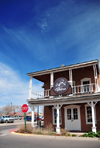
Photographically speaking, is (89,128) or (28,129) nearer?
(28,129)

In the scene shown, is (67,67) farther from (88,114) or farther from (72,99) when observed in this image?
(88,114)

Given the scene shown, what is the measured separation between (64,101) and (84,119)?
315 cm

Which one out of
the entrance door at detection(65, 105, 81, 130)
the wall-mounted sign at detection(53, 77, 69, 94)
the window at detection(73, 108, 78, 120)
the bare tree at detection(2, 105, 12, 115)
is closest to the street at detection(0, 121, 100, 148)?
the wall-mounted sign at detection(53, 77, 69, 94)

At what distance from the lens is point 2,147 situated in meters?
8.07

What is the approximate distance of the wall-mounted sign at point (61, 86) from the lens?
1452 centimetres

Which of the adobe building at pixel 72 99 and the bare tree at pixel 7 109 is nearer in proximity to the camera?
the adobe building at pixel 72 99

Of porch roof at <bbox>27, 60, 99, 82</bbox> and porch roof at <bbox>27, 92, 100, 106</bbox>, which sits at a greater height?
porch roof at <bbox>27, 60, 99, 82</bbox>

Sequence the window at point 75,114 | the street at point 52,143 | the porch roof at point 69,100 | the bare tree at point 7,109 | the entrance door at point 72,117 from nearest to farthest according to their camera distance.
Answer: the street at point 52,143 → the porch roof at point 69,100 → the entrance door at point 72,117 → the window at point 75,114 → the bare tree at point 7,109

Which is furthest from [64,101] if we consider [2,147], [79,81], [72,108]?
[2,147]

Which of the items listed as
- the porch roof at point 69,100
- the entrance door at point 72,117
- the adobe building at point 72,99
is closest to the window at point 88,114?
the adobe building at point 72,99

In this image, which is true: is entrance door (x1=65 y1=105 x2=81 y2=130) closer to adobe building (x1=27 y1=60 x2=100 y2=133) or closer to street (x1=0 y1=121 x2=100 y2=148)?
adobe building (x1=27 y1=60 x2=100 y2=133)

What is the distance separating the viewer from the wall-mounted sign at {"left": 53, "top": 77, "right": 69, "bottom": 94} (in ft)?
47.6

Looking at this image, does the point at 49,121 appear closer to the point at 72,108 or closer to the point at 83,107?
the point at 72,108

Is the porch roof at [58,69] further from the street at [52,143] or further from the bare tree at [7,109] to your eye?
the bare tree at [7,109]
